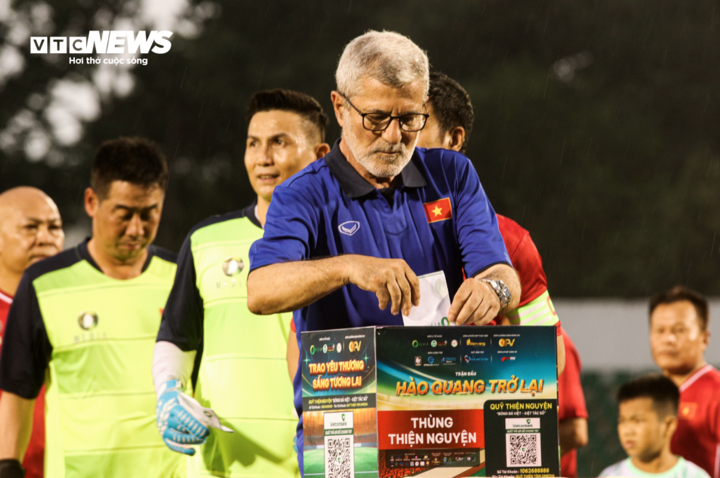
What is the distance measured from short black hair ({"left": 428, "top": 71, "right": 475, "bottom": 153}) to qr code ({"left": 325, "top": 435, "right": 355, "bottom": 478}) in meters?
2.03

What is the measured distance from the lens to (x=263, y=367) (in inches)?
169

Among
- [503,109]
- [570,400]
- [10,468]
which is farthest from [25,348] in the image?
[503,109]

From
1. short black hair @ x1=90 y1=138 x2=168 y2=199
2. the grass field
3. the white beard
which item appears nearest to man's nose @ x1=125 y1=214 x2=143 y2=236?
short black hair @ x1=90 y1=138 x2=168 y2=199

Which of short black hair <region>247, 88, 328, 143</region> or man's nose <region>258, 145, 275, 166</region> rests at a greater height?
short black hair <region>247, 88, 328, 143</region>

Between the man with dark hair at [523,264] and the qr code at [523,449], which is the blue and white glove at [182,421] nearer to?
the man with dark hair at [523,264]

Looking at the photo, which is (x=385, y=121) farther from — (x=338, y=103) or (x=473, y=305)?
(x=473, y=305)

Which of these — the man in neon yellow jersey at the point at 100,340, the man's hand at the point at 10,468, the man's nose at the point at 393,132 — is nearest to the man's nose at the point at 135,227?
the man in neon yellow jersey at the point at 100,340

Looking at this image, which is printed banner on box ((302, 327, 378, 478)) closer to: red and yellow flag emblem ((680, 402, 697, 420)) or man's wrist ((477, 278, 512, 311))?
man's wrist ((477, 278, 512, 311))

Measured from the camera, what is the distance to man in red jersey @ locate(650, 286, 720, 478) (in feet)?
19.4

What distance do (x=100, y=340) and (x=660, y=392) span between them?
345 cm

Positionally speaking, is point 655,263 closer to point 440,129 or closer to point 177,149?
point 177,149

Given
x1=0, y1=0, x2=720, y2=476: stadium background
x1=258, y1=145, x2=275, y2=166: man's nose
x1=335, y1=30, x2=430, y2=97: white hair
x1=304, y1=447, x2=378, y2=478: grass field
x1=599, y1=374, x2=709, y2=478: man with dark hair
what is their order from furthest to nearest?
x1=0, y1=0, x2=720, y2=476: stadium background, x1=599, y1=374, x2=709, y2=478: man with dark hair, x1=258, y1=145, x2=275, y2=166: man's nose, x1=335, y1=30, x2=430, y2=97: white hair, x1=304, y1=447, x2=378, y2=478: grass field

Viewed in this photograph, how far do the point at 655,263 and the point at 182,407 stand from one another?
2288cm

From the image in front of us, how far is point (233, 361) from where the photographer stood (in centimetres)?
430
